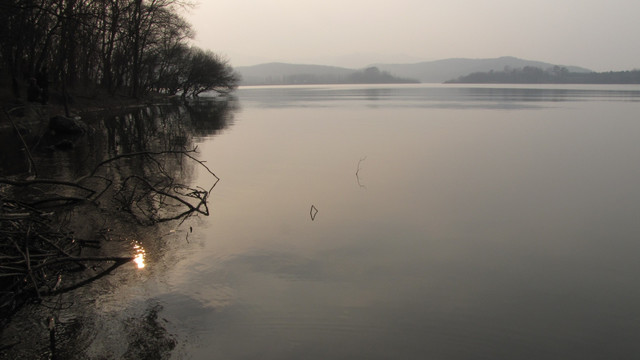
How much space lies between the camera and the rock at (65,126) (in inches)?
900

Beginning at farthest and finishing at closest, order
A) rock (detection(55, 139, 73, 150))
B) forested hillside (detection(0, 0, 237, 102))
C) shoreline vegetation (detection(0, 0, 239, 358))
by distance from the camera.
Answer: forested hillside (detection(0, 0, 237, 102)), rock (detection(55, 139, 73, 150)), shoreline vegetation (detection(0, 0, 239, 358))

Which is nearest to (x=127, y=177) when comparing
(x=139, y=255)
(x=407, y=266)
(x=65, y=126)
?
(x=139, y=255)

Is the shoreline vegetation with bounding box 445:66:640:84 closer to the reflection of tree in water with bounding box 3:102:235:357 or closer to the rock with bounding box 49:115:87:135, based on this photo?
the reflection of tree in water with bounding box 3:102:235:357

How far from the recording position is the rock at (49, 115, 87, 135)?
22859 millimetres

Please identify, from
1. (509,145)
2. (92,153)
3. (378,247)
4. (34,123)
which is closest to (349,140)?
(509,145)

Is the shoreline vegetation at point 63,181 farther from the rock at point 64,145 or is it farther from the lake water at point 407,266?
the lake water at point 407,266

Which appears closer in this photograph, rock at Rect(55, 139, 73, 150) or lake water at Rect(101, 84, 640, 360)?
lake water at Rect(101, 84, 640, 360)

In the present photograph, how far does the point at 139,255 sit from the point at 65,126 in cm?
1839

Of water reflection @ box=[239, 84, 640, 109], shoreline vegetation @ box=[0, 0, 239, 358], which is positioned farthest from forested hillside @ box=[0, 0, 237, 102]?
water reflection @ box=[239, 84, 640, 109]

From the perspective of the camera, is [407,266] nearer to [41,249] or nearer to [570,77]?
[41,249]

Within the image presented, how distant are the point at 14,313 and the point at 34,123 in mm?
23576

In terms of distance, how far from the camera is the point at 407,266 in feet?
24.3

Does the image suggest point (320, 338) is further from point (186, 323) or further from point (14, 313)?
point (14, 313)

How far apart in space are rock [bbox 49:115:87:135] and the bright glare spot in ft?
57.1
